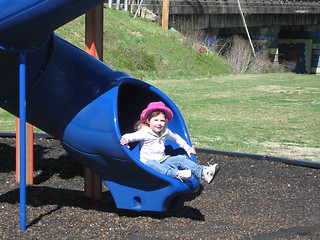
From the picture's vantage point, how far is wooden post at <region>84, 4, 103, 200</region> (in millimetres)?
5465

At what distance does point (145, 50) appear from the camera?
2319cm

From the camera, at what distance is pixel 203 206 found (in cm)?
567

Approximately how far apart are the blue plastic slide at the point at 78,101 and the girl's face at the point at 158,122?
0.81 ft

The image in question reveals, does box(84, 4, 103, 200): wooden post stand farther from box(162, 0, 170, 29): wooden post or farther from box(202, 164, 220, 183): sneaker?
box(162, 0, 170, 29): wooden post

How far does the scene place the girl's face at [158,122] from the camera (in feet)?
16.8

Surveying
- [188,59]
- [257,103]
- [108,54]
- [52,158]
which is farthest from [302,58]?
[52,158]

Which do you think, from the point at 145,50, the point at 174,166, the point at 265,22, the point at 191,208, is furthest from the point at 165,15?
the point at 174,166

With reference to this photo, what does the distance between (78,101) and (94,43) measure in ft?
2.23

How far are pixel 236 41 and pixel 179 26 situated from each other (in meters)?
2.87

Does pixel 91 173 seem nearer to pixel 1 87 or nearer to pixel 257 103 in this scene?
pixel 1 87

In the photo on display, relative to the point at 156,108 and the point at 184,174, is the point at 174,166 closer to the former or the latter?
the point at 184,174

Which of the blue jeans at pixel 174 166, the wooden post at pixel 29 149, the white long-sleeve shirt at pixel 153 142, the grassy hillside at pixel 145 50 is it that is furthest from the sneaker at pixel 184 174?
the grassy hillside at pixel 145 50

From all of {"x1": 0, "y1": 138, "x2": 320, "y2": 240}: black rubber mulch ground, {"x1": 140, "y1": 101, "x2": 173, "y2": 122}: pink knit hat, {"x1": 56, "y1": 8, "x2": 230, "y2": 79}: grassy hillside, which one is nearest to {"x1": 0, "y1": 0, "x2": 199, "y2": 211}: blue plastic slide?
{"x1": 140, "y1": 101, "x2": 173, "y2": 122}: pink knit hat

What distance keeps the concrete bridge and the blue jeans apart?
24.1 meters
